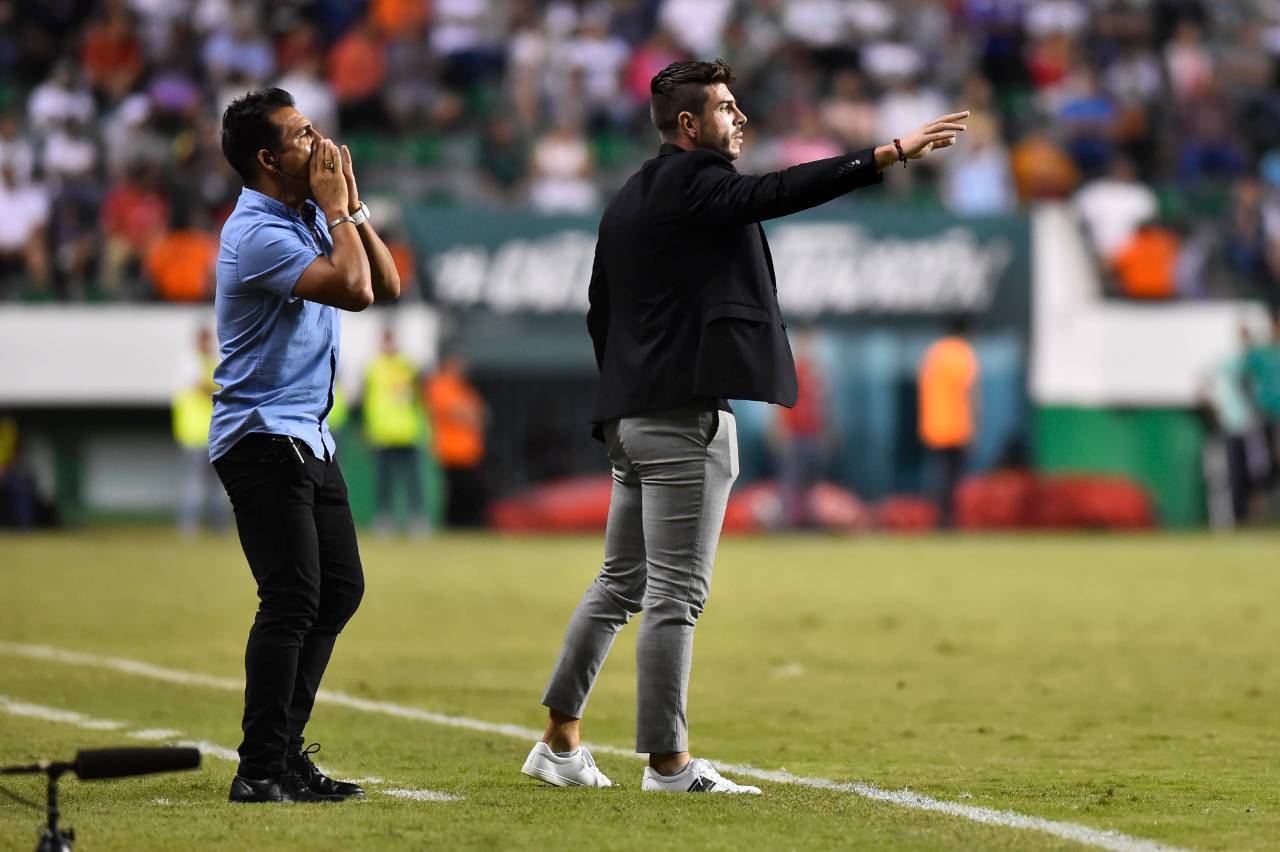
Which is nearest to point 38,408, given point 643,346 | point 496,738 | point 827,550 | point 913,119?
point 827,550

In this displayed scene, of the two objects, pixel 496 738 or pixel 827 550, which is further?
pixel 827 550

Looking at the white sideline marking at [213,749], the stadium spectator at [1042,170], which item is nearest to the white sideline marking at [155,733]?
the white sideline marking at [213,749]

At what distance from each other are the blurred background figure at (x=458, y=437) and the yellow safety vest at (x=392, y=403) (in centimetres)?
31

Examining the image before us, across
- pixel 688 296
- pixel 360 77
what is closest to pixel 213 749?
pixel 688 296

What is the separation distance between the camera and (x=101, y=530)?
2158cm

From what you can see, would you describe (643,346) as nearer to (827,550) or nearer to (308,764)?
(308,764)

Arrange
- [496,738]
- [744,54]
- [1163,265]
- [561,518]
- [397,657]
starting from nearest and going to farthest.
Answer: [496,738]
[397,657]
[561,518]
[1163,265]
[744,54]

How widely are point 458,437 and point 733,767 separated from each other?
1400cm

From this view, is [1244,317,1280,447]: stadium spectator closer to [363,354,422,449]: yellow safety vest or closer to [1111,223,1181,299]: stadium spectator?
[1111,223,1181,299]: stadium spectator

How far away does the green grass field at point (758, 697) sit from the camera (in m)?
5.27

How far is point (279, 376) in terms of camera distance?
569 centimetres

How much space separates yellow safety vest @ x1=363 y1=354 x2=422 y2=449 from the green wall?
694 cm

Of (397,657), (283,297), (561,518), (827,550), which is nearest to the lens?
(283,297)

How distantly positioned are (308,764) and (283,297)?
1369mm
